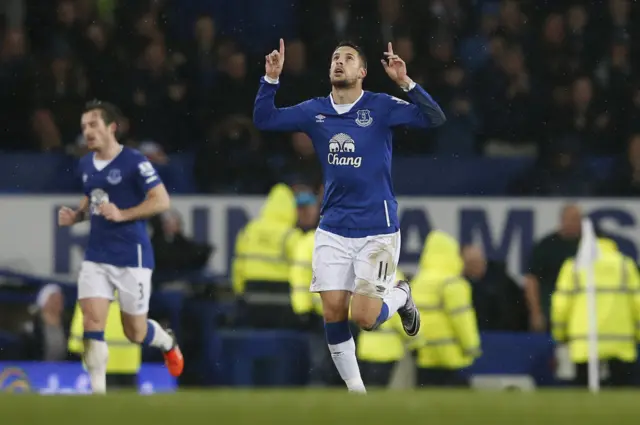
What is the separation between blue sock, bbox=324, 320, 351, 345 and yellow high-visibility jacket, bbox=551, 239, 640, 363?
407 cm

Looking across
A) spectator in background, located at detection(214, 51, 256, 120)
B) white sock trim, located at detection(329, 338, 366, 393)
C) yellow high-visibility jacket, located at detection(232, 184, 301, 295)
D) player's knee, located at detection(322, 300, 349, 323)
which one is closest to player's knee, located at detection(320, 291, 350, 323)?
player's knee, located at detection(322, 300, 349, 323)

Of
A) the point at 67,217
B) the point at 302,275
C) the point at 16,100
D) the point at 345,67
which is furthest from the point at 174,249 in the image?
the point at 345,67

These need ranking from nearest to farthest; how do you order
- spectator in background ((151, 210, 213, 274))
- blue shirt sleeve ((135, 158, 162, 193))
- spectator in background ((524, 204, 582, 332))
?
blue shirt sleeve ((135, 158, 162, 193))
spectator in background ((524, 204, 582, 332))
spectator in background ((151, 210, 213, 274))

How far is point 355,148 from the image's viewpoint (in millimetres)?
9633

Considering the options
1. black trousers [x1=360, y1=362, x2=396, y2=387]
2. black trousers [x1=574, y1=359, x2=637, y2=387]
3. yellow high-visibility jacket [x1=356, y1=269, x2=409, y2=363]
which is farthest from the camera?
black trousers [x1=574, y1=359, x2=637, y2=387]

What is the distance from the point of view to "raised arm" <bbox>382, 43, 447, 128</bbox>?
9.47 m

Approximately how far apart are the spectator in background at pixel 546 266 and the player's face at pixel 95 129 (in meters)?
5.35

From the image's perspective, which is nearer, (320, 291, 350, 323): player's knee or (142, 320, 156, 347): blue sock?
(320, 291, 350, 323): player's knee

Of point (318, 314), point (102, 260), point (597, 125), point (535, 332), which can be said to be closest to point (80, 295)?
point (102, 260)

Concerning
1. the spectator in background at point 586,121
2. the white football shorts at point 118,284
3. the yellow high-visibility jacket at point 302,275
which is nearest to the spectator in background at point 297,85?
the spectator in background at point 586,121

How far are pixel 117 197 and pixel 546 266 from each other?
5.56m

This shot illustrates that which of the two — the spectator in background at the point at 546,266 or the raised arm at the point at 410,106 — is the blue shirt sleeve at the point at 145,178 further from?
the spectator in background at the point at 546,266

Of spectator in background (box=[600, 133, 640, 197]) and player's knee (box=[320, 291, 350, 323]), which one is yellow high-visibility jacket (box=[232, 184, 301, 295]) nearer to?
spectator in background (box=[600, 133, 640, 197])

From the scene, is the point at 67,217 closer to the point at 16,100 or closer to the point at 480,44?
the point at 16,100
